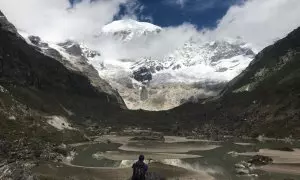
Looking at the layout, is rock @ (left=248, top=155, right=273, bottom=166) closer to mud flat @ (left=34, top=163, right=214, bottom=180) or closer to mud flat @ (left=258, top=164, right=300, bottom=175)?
mud flat @ (left=258, top=164, right=300, bottom=175)

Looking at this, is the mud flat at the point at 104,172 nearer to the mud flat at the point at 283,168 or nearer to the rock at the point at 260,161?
the mud flat at the point at 283,168

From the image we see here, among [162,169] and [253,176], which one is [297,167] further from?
[162,169]

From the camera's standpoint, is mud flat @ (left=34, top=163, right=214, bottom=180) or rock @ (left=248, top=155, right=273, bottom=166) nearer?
mud flat @ (left=34, top=163, right=214, bottom=180)

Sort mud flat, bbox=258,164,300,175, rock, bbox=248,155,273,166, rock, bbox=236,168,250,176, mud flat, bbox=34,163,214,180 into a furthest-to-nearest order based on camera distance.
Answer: rock, bbox=248,155,273,166 < mud flat, bbox=258,164,300,175 < rock, bbox=236,168,250,176 < mud flat, bbox=34,163,214,180

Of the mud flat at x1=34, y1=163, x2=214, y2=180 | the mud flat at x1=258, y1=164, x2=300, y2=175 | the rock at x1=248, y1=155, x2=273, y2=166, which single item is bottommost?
the mud flat at x1=34, y1=163, x2=214, y2=180

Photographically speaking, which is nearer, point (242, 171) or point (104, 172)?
point (242, 171)

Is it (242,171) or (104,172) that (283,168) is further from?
(104,172)

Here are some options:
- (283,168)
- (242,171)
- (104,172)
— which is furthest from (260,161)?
(104,172)

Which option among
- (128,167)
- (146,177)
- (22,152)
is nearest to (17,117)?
(22,152)

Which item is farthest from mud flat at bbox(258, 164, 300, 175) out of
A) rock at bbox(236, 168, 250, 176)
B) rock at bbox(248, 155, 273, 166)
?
rock at bbox(236, 168, 250, 176)

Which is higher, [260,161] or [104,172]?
[260,161]

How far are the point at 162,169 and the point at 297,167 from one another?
2753 centimetres

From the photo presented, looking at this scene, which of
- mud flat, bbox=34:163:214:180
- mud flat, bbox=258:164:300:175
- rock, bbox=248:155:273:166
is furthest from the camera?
rock, bbox=248:155:273:166

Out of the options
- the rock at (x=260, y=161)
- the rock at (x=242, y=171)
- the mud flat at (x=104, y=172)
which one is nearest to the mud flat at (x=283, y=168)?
the rock at (x=260, y=161)
